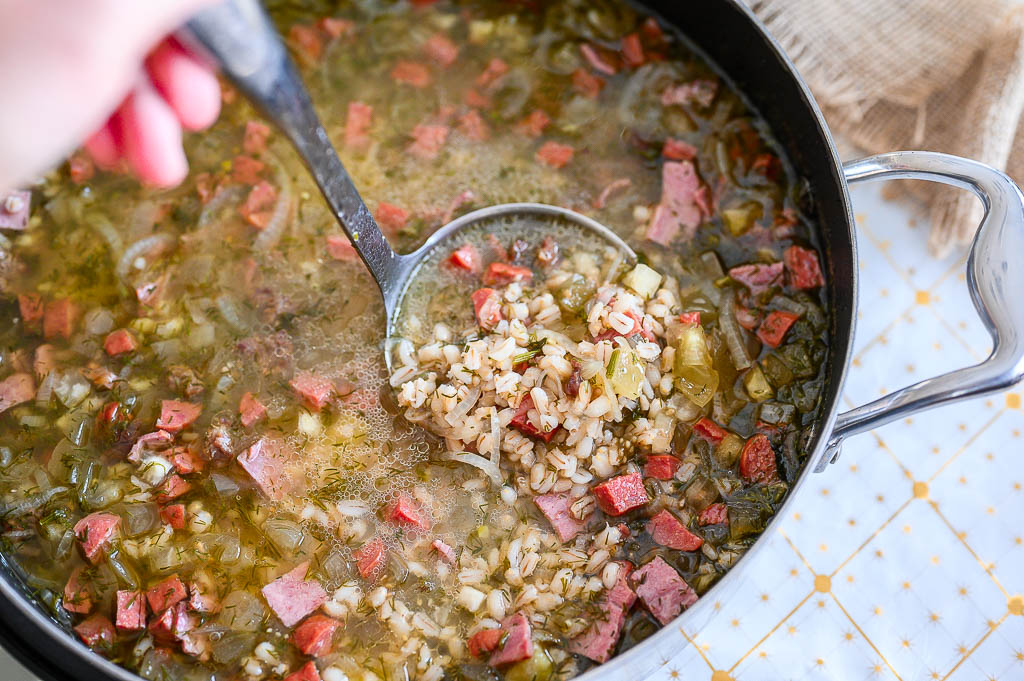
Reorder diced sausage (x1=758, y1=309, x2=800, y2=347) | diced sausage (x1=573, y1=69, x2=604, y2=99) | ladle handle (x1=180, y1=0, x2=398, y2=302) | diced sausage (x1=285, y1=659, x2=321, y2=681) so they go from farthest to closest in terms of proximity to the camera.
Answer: diced sausage (x1=573, y1=69, x2=604, y2=99), diced sausage (x1=758, y1=309, x2=800, y2=347), diced sausage (x1=285, y1=659, x2=321, y2=681), ladle handle (x1=180, y1=0, x2=398, y2=302)

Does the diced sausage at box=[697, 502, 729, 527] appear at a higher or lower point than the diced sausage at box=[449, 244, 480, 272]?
lower

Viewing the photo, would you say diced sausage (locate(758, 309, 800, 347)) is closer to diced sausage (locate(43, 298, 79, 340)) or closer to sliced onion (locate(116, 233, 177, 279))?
sliced onion (locate(116, 233, 177, 279))

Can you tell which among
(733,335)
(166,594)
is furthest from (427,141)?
(166,594)

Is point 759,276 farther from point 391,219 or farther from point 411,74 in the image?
point 411,74

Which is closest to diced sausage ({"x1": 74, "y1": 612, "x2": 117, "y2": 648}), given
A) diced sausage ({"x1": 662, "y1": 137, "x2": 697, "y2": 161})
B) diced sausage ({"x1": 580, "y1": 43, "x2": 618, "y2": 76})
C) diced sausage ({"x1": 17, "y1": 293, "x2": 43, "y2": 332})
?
diced sausage ({"x1": 17, "y1": 293, "x2": 43, "y2": 332})

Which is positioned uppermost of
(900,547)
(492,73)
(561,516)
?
(492,73)
